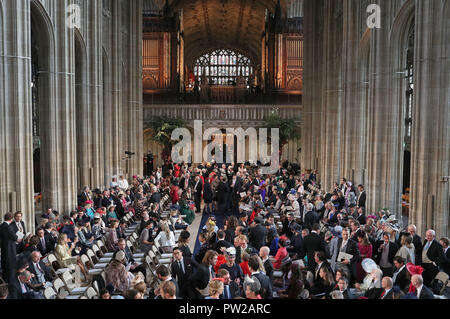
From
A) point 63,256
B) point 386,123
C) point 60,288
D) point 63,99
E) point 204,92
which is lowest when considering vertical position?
point 60,288

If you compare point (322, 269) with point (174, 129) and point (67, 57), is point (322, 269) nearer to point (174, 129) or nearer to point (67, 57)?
point (67, 57)

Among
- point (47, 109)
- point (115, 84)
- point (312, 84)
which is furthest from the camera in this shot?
point (312, 84)

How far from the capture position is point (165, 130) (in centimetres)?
3105

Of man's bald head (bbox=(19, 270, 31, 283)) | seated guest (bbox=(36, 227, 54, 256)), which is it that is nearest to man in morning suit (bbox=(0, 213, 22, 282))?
seated guest (bbox=(36, 227, 54, 256))

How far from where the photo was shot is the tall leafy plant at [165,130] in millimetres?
30578

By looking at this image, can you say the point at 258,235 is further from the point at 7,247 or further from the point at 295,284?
the point at 7,247

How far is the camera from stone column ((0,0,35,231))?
37.9ft

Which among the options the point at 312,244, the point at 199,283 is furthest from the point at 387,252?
the point at 199,283

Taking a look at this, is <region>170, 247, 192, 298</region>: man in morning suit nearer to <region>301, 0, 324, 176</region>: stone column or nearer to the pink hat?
the pink hat

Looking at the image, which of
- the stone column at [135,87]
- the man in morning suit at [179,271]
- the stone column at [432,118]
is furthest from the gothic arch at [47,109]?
the stone column at [432,118]

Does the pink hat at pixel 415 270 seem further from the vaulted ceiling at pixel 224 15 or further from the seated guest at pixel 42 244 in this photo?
the vaulted ceiling at pixel 224 15

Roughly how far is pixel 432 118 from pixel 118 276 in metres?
8.52

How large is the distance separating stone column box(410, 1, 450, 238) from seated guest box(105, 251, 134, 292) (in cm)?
764

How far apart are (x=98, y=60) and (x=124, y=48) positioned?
22.4ft
